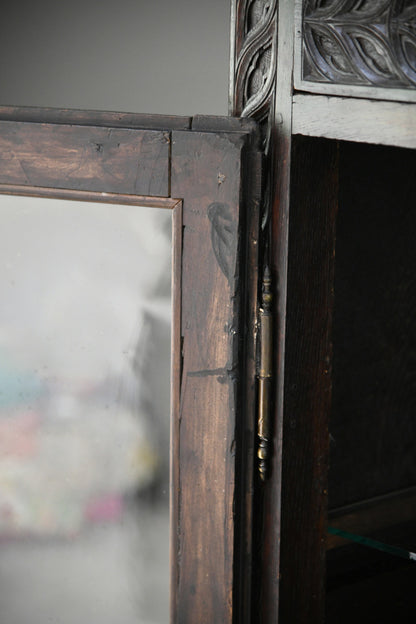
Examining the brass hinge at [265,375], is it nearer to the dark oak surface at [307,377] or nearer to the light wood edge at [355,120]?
the dark oak surface at [307,377]

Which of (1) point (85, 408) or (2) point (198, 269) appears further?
(1) point (85, 408)

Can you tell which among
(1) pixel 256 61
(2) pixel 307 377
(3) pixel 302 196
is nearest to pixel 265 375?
(2) pixel 307 377

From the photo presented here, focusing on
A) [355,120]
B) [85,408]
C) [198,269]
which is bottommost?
[85,408]

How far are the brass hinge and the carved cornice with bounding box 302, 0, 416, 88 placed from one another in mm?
242

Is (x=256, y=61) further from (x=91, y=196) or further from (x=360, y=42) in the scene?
(x=91, y=196)

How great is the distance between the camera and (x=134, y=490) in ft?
3.04

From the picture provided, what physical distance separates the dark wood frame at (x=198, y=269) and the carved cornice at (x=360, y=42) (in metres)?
0.11

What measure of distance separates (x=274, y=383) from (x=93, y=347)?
25cm

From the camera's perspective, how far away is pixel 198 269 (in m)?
0.82

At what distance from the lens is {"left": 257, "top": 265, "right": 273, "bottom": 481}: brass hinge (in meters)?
0.83

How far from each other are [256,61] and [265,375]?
0.40 meters

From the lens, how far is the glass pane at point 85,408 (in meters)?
0.88

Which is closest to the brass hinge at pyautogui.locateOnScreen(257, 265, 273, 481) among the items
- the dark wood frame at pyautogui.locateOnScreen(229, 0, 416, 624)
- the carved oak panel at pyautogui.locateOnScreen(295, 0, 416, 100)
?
the dark wood frame at pyautogui.locateOnScreen(229, 0, 416, 624)

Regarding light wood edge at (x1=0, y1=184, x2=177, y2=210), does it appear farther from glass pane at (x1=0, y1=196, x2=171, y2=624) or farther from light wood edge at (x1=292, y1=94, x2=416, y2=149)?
light wood edge at (x1=292, y1=94, x2=416, y2=149)
